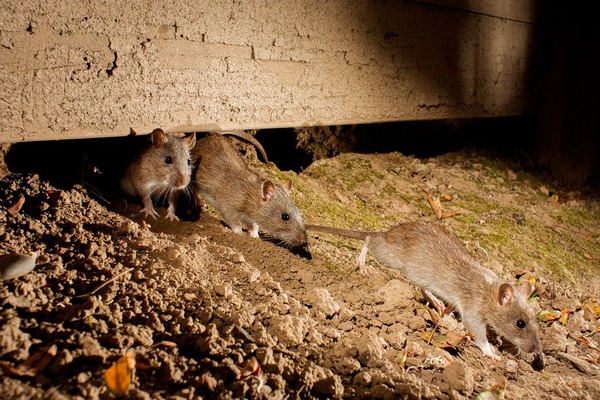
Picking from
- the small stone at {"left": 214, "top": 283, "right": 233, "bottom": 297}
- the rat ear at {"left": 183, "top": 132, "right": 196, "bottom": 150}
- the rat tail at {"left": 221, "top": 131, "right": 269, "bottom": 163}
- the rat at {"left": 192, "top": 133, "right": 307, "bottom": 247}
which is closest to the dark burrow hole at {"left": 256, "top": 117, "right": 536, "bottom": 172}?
the rat tail at {"left": 221, "top": 131, "right": 269, "bottom": 163}

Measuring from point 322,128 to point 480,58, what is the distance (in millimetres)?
2635

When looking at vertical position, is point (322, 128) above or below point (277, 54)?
below

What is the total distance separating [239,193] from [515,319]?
8.80 feet

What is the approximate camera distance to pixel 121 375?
5.81ft

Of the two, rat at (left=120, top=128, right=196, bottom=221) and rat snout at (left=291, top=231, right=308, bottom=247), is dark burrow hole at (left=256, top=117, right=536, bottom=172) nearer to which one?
rat at (left=120, top=128, right=196, bottom=221)

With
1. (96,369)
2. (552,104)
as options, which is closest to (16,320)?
(96,369)

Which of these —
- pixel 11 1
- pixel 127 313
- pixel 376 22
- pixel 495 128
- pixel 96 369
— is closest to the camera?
pixel 96 369

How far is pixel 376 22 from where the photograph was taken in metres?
4.80

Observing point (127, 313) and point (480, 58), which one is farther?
point (480, 58)

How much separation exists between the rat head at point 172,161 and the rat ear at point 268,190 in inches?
28.5

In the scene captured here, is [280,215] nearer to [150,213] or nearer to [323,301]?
[150,213]

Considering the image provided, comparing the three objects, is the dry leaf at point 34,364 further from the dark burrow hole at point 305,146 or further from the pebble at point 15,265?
the dark burrow hole at point 305,146

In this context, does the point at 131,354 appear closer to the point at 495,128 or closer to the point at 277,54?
the point at 277,54

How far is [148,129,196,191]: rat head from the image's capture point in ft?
12.8
